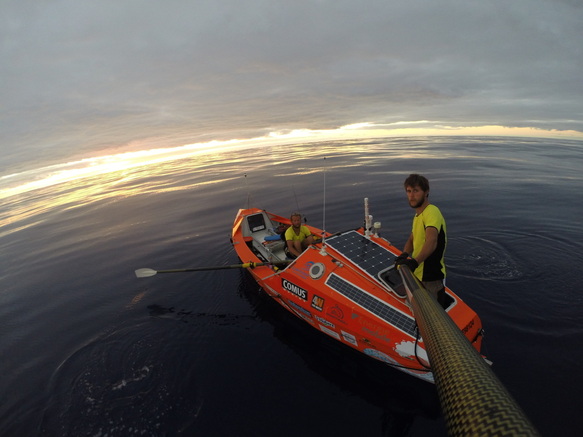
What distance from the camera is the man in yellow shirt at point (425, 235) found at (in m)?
4.56

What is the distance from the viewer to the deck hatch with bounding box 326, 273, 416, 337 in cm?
605

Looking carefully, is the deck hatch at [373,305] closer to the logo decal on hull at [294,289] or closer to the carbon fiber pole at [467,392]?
the logo decal on hull at [294,289]

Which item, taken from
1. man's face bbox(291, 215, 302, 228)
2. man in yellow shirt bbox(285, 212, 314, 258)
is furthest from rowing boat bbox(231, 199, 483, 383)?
man's face bbox(291, 215, 302, 228)

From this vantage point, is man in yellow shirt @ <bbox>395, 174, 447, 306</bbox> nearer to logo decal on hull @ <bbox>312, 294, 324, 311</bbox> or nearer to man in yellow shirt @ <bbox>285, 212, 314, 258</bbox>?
logo decal on hull @ <bbox>312, 294, 324, 311</bbox>

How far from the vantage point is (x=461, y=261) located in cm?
1162

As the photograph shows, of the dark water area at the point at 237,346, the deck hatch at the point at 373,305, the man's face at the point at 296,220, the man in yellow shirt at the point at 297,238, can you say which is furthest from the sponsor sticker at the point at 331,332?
the man's face at the point at 296,220

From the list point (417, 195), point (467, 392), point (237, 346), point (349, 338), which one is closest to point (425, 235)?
point (417, 195)

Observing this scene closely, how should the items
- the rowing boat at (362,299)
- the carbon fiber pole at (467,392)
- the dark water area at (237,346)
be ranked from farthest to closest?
the dark water area at (237,346)
the rowing boat at (362,299)
the carbon fiber pole at (467,392)

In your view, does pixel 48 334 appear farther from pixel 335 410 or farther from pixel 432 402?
pixel 432 402

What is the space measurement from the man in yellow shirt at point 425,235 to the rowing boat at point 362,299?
951mm

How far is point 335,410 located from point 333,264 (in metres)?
3.72

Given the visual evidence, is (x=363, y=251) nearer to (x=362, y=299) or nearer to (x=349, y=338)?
(x=362, y=299)

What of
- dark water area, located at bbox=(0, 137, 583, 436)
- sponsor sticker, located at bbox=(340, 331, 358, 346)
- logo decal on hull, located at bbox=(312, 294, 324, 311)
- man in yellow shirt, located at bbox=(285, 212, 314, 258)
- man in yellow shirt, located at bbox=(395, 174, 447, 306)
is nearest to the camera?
man in yellow shirt, located at bbox=(395, 174, 447, 306)

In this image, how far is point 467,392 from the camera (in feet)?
4.38
